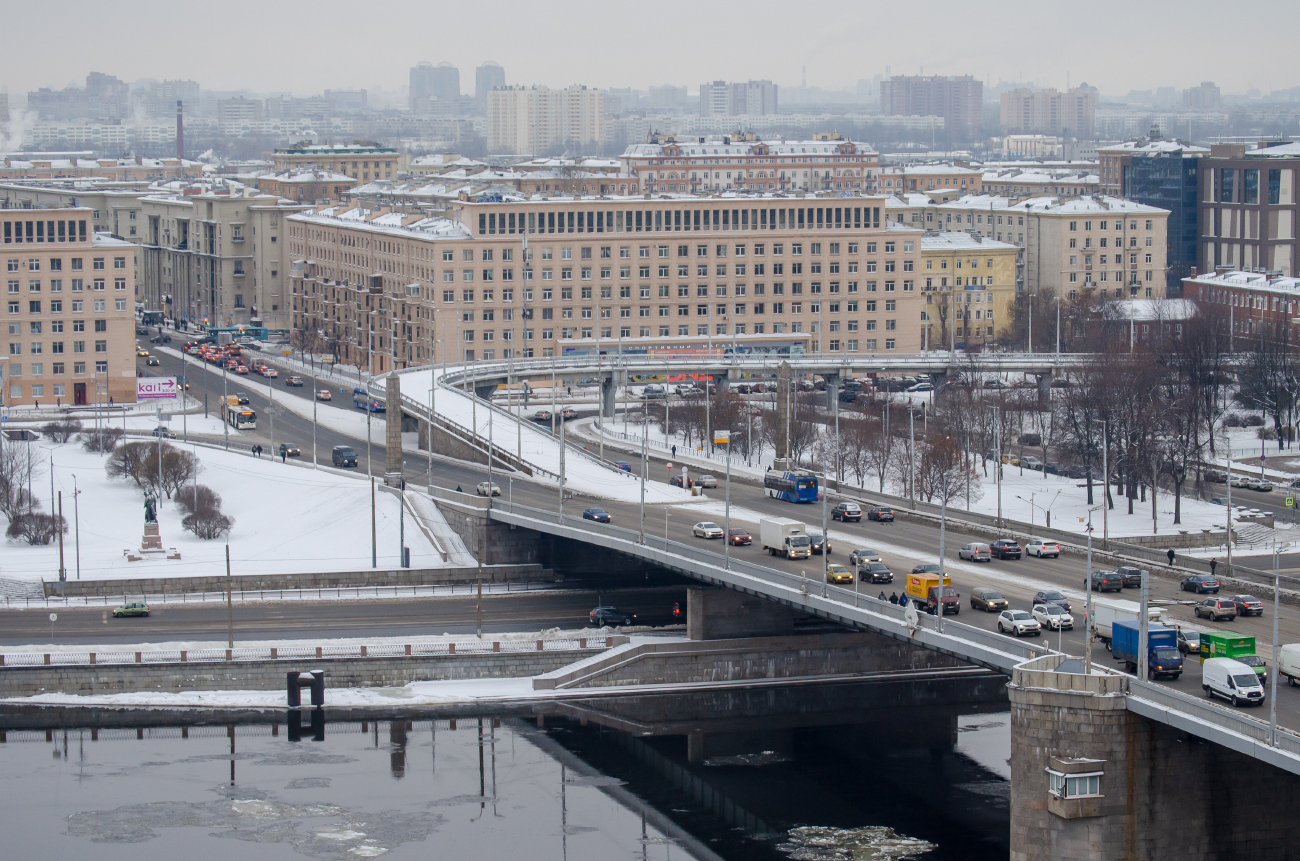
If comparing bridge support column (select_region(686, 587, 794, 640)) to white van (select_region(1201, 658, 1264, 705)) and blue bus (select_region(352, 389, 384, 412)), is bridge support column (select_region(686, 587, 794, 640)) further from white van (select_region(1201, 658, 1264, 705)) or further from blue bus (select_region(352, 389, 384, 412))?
blue bus (select_region(352, 389, 384, 412))

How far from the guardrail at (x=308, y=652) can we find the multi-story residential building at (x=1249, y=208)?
11757 cm

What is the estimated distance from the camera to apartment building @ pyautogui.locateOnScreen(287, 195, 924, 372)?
139 m

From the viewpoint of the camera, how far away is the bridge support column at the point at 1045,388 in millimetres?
123062

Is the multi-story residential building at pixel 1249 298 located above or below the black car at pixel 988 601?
above

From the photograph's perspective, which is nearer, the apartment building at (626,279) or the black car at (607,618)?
the black car at (607,618)

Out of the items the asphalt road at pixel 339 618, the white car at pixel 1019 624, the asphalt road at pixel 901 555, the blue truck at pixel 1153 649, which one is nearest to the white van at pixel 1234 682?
the asphalt road at pixel 901 555

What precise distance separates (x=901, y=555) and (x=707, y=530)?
24.8 ft

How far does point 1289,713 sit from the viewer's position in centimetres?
4647

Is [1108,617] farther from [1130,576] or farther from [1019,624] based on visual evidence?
[1130,576]

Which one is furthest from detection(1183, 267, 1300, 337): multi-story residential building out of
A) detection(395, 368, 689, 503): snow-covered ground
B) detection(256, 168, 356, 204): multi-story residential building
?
detection(256, 168, 356, 204): multi-story residential building

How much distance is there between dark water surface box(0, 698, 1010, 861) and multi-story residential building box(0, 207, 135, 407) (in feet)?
200

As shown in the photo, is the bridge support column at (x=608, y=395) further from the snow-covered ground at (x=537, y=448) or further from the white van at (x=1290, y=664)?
the white van at (x=1290, y=664)

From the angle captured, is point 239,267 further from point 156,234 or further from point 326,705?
point 326,705

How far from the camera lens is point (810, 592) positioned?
62.0m
